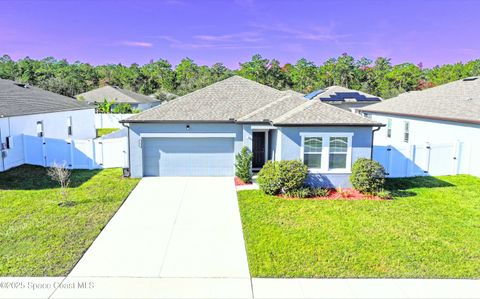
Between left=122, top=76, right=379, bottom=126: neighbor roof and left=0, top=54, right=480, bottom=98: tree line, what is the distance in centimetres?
4024

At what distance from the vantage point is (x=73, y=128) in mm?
23609

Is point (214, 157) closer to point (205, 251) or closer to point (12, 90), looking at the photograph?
point (205, 251)

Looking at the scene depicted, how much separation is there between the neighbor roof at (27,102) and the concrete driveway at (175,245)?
9.35 meters

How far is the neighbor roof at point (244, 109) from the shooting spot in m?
13.3

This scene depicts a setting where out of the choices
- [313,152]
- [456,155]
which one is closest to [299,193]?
[313,152]

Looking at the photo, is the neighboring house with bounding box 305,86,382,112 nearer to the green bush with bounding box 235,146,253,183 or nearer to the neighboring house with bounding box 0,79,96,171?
the green bush with bounding box 235,146,253,183

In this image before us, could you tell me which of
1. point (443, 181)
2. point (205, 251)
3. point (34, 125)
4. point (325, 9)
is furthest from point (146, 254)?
point (325, 9)

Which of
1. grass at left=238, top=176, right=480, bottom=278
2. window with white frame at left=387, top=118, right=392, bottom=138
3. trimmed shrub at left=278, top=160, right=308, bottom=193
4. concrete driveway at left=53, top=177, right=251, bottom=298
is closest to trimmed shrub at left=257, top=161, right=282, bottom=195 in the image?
trimmed shrub at left=278, top=160, right=308, bottom=193

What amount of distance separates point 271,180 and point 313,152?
88.4 inches

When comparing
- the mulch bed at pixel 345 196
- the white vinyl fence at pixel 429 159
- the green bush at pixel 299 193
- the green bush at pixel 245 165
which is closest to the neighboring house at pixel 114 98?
the green bush at pixel 245 165

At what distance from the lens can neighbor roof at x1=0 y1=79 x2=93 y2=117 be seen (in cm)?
1692

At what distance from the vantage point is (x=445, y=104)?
1878cm

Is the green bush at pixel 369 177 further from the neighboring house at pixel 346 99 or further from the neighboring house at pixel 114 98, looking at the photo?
the neighboring house at pixel 114 98

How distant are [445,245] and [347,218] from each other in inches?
105
